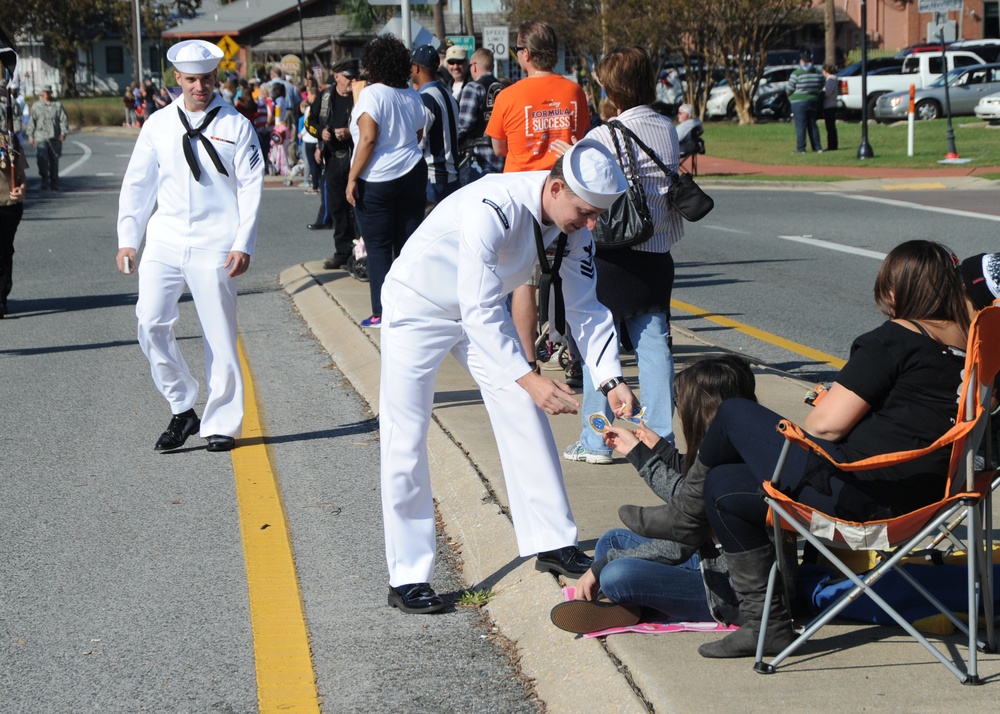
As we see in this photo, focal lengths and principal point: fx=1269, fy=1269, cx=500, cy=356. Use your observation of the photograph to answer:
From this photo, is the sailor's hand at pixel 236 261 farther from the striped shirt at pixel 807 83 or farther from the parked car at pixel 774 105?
the parked car at pixel 774 105

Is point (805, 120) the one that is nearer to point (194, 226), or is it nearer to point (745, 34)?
point (745, 34)

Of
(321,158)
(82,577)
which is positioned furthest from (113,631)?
(321,158)

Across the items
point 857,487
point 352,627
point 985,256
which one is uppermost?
point 985,256

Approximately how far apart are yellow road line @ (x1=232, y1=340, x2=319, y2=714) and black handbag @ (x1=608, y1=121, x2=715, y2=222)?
2.20m

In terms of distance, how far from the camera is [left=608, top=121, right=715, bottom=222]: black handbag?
220 inches

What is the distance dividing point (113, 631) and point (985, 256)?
336cm

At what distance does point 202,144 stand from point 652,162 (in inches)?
89.5

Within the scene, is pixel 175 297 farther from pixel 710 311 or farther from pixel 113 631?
pixel 710 311

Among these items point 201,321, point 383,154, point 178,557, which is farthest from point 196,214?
point 383,154

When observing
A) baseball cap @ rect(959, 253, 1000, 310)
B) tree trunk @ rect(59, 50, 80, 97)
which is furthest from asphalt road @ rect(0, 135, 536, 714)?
tree trunk @ rect(59, 50, 80, 97)

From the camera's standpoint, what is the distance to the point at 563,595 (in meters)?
4.13

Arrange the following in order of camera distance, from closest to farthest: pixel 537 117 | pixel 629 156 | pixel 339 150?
pixel 629 156, pixel 537 117, pixel 339 150

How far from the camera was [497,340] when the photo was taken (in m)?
3.90

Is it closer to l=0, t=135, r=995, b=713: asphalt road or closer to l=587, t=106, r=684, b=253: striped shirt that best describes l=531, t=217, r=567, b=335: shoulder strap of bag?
l=0, t=135, r=995, b=713: asphalt road
